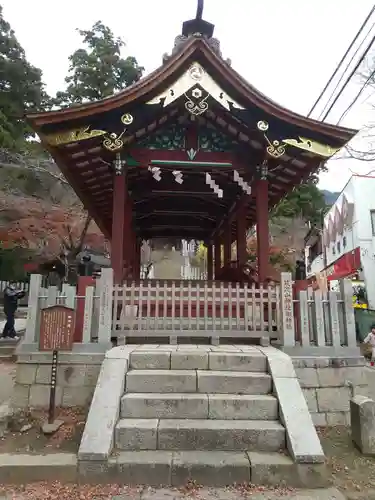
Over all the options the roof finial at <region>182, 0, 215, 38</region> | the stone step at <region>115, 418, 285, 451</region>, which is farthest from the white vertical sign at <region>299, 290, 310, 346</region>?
the roof finial at <region>182, 0, 215, 38</region>

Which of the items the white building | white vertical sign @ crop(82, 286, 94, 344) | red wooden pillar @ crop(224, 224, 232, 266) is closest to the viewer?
white vertical sign @ crop(82, 286, 94, 344)

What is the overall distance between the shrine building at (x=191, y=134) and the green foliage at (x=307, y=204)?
2887cm

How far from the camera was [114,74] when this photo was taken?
27844 mm

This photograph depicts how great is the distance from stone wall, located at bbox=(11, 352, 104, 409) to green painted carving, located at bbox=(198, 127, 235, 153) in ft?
15.7

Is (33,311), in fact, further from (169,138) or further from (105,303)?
(169,138)

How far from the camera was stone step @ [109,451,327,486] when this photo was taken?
13.1 ft

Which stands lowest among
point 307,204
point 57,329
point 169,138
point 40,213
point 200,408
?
point 200,408

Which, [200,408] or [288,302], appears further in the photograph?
[288,302]

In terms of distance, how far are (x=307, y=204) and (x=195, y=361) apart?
35.4 meters

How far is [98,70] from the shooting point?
2742 cm

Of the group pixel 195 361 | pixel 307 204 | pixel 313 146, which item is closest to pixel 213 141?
pixel 313 146

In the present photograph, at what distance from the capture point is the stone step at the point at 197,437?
4.37m

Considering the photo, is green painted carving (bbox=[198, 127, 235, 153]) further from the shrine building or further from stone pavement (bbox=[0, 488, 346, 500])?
stone pavement (bbox=[0, 488, 346, 500])

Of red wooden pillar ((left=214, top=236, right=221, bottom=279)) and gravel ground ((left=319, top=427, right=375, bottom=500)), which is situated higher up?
red wooden pillar ((left=214, top=236, right=221, bottom=279))
